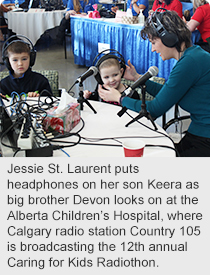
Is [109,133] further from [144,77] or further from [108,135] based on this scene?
[144,77]

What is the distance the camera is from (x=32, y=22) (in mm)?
6035

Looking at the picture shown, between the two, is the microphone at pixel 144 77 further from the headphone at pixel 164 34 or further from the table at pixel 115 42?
the table at pixel 115 42

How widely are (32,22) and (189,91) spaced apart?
5.28 metres

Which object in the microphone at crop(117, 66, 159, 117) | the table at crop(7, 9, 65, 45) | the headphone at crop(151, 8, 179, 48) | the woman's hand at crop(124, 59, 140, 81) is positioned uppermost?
the headphone at crop(151, 8, 179, 48)

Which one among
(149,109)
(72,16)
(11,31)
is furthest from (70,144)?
(11,31)

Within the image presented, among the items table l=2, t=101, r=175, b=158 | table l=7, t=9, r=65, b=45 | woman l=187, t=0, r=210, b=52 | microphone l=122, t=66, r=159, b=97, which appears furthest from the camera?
table l=7, t=9, r=65, b=45

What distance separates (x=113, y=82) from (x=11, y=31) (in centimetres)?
555

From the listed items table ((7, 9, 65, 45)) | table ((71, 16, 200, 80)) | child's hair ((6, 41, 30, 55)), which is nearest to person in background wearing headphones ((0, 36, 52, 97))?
child's hair ((6, 41, 30, 55))

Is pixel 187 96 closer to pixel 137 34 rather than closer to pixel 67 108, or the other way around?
pixel 67 108

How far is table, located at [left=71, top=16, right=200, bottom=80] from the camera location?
386 cm

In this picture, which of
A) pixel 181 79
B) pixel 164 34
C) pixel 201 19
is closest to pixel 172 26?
pixel 164 34

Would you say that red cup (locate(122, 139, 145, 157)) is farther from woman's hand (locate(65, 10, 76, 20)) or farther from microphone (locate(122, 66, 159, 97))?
woman's hand (locate(65, 10, 76, 20))

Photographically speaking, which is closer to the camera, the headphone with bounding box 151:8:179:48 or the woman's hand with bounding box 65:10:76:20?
the headphone with bounding box 151:8:179:48

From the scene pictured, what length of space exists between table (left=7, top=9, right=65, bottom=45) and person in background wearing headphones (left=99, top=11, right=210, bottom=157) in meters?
5.03
